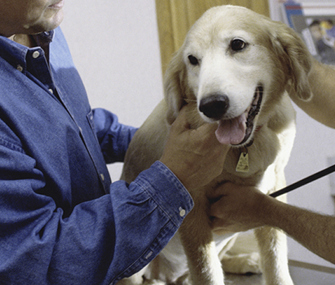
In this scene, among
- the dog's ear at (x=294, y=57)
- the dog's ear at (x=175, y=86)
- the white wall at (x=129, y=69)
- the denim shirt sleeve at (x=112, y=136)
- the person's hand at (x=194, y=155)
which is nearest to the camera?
the person's hand at (x=194, y=155)

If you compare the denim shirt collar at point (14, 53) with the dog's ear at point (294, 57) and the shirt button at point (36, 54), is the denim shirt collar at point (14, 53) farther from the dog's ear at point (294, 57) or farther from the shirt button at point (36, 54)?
the dog's ear at point (294, 57)

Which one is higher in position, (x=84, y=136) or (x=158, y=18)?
(x=158, y=18)

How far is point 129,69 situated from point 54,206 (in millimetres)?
1214

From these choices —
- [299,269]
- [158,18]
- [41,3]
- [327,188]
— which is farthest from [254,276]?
[158,18]

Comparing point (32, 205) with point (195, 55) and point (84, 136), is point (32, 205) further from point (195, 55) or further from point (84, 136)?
point (195, 55)

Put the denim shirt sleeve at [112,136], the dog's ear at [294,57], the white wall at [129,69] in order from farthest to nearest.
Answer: the white wall at [129,69]
the denim shirt sleeve at [112,136]
the dog's ear at [294,57]

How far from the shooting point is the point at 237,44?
80cm

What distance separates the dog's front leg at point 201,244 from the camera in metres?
0.86

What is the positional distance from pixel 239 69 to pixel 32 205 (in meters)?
0.53

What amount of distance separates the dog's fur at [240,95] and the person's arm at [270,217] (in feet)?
0.11

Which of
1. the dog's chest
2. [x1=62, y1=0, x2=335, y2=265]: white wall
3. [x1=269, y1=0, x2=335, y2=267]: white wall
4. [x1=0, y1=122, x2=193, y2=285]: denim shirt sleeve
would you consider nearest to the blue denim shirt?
[x1=0, y1=122, x2=193, y2=285]: denim shirt sleeve

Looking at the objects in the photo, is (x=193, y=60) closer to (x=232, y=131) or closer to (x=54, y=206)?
(x=232, y=131)

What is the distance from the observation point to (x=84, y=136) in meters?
0.90

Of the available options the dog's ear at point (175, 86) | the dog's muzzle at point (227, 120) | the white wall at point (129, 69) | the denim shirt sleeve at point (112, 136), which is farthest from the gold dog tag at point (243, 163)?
the white wall at point (129, 69)
